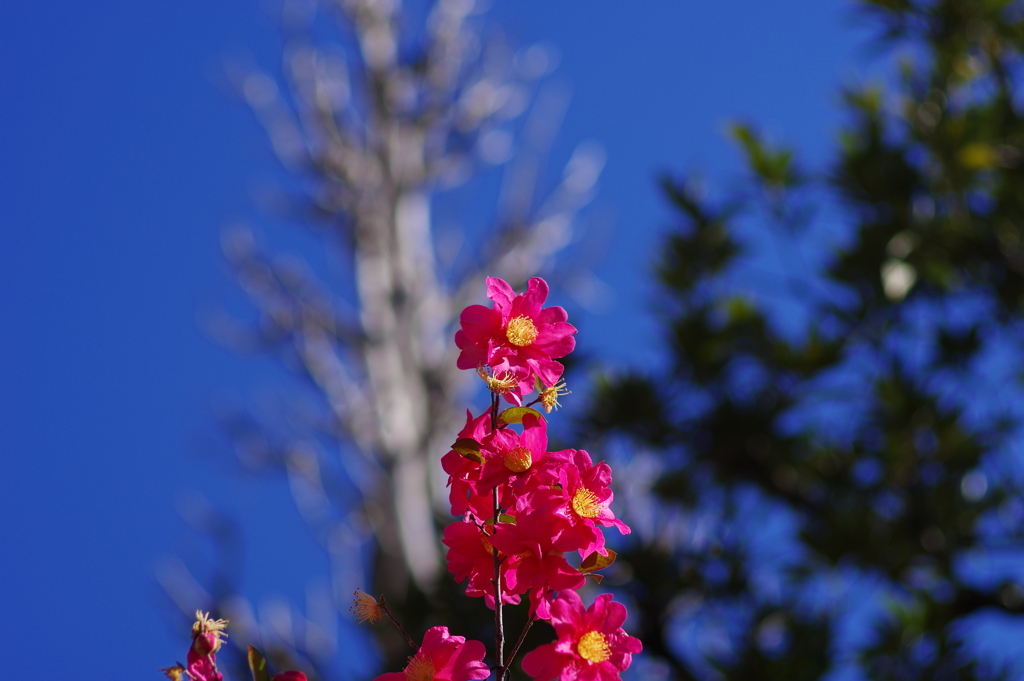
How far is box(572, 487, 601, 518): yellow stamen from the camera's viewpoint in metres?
0.68

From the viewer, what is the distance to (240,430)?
5637mm

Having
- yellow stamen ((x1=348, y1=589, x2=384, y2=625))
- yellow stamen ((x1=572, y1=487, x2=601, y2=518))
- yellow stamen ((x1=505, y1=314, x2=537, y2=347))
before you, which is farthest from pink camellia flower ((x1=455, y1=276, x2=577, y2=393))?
yellow stamen ((x1=348, y1=589, x2=384, y2=625))

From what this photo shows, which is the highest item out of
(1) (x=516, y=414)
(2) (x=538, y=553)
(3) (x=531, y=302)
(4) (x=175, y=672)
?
(3) (x=531, y=302)

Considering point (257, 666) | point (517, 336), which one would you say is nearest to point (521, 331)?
point (517, 336)

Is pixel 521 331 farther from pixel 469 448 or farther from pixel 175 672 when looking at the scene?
pixel 175 672

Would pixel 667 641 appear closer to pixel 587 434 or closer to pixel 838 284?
pixel 587 434

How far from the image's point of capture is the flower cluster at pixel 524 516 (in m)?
0.64

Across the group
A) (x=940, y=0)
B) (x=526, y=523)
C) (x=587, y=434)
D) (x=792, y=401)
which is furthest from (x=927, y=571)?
(x=526, y=523)

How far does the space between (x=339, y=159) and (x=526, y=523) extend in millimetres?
5719

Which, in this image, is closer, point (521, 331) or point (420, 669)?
point (420, 669)

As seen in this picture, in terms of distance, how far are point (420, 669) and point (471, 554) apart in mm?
101

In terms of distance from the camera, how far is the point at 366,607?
2.28 feet

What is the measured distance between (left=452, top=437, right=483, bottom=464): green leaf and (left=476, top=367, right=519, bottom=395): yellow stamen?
47 millimetres

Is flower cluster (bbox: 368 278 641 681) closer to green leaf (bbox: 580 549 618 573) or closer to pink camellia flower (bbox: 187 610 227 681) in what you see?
green leaf (bbox: 580 549 618 573)
